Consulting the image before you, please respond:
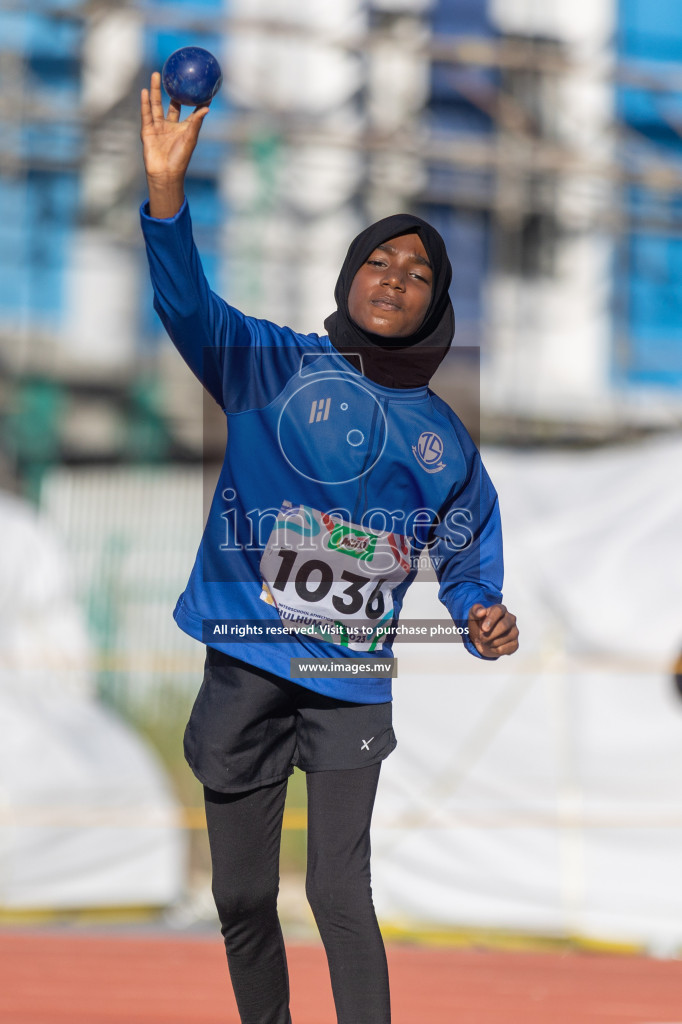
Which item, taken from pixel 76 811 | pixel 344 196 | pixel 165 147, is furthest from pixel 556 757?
pixel 344 196

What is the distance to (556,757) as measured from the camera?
6.95 meters

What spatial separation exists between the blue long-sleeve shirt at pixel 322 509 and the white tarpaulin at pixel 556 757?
427cm

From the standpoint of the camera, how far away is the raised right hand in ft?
7.97

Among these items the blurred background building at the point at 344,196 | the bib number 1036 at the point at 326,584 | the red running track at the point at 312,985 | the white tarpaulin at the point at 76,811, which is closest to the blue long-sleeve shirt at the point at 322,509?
the bib number 1036 at the point at 326,584

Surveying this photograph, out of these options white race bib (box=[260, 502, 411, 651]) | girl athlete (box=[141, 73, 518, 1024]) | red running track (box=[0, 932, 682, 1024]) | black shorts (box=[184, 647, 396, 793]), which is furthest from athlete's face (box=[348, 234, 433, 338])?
red running track (box=[0, 932, 682, 1024])

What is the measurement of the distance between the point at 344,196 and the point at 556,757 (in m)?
9.16

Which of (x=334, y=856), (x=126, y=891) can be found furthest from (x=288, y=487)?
(x=126, y=891)

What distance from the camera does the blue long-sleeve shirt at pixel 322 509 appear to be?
8.63ft

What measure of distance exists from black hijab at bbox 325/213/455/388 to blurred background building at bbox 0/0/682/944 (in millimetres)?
9452

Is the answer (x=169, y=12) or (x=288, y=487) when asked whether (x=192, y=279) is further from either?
(x=169, y=12)

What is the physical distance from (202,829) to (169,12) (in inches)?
353

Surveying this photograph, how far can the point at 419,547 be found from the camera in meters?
Result: 2.70

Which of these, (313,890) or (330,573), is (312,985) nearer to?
(313,890)

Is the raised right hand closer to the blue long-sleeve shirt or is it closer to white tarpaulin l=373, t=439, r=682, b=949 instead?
the blue long-sleeve shirt
